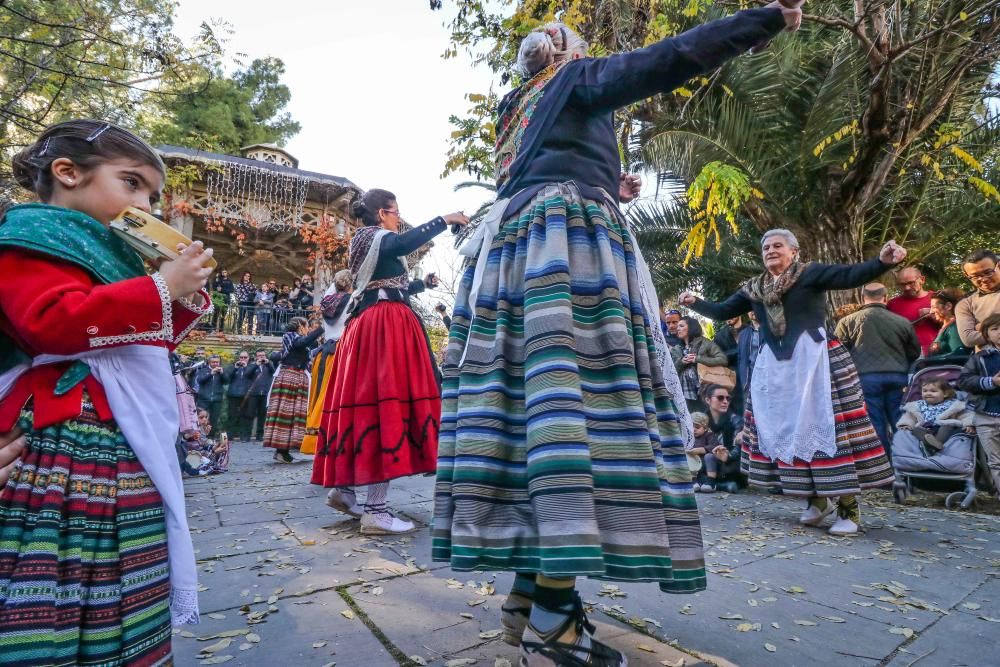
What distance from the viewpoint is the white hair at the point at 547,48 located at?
1821mm

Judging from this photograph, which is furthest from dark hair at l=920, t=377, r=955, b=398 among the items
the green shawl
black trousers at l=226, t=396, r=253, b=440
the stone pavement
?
black trousers at l=226, t=396, r=253, b=440

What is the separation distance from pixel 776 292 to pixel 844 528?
149 cm

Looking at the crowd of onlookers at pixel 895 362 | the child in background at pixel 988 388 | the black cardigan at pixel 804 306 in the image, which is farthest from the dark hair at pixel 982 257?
the black cardigan at pixel 804 306

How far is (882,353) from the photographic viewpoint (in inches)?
213

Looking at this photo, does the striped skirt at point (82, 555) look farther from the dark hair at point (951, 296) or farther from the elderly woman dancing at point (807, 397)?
the dark hair at point (951, 296)

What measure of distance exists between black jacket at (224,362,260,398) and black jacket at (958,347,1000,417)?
1123 centimetres

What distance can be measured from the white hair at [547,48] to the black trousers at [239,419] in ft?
36.8

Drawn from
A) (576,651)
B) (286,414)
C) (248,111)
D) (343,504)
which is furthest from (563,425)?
(248,111)

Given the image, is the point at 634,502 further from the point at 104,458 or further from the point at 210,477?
the point at 210,477

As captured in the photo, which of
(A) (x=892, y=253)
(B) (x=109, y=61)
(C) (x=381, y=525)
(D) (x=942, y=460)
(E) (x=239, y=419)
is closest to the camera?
(A) (x=892, y=253)

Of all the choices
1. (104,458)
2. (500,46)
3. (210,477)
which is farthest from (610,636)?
(500,46)

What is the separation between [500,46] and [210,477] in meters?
6.85

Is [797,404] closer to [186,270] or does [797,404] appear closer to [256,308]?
[186,270]

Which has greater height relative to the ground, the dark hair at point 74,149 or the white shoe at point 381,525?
the dark hair at point 74,149
